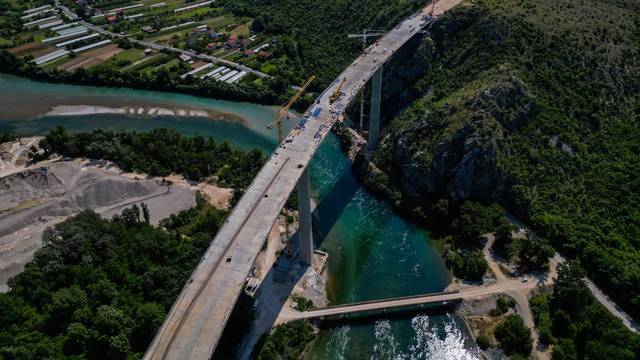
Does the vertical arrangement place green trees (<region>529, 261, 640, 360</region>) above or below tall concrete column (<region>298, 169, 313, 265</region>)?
below

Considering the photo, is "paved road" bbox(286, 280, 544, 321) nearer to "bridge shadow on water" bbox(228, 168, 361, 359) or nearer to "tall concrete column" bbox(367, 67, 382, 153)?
"bridge shadow on water" bbox(228, 168, 361, 359)

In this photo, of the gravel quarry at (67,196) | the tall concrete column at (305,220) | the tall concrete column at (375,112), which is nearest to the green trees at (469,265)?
the tall concrete column at (305,220)

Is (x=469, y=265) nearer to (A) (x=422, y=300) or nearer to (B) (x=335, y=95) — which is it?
(A) (x=422, y=300)

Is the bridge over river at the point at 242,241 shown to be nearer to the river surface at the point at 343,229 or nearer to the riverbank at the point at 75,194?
the river surface at the point at 343,229

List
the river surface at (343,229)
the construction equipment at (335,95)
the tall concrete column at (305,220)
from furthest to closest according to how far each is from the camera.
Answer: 1. the construction equipment at (335,95)
2. the tall concrete column at (305,220)
3. the river surface at (343,229)

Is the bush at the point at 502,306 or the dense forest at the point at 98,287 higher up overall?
the dense forest at the point at 98,287

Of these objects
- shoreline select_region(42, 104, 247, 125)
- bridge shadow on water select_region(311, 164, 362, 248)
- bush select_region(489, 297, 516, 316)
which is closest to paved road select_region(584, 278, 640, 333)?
bush select_region(489, 297, 516, 316)

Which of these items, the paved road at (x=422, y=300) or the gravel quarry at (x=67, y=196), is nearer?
the paved road at (x=422, y=300)

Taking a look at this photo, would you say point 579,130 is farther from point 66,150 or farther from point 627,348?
point 66,150
